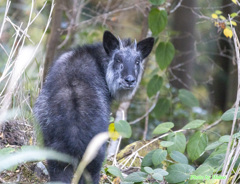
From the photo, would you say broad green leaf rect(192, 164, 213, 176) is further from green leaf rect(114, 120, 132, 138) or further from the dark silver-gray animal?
the dark silver-gray animal

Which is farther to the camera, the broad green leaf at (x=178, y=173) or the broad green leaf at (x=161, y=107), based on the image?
the broad green leaf at (x=161, y=107)

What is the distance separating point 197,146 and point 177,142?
245 mm

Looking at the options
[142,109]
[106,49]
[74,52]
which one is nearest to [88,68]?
[74,52]

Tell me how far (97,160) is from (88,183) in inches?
13.6

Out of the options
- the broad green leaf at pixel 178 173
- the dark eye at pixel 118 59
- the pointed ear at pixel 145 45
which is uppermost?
the pointed ear at pixel 145 45

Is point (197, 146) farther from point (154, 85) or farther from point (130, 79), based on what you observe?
point (154, 85)

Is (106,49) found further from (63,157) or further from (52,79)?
(63,157)

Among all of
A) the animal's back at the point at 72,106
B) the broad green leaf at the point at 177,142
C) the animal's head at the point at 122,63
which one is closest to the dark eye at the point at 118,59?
the animal's head at the point at 122,63

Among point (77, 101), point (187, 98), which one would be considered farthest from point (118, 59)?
point (187, 98)

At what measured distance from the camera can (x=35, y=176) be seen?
4812mm

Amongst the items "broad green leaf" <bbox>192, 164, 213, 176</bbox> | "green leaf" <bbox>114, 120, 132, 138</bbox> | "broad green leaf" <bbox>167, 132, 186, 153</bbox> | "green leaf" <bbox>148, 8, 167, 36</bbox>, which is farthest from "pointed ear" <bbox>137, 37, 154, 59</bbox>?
"broad green leaf" <bbox>192, 164, 213, 176</bbox>

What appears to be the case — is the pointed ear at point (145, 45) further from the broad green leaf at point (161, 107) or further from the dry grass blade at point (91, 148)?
the dry grass blade at point (91, 148)

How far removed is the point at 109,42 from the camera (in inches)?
226

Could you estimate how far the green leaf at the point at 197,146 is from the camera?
4.80m
